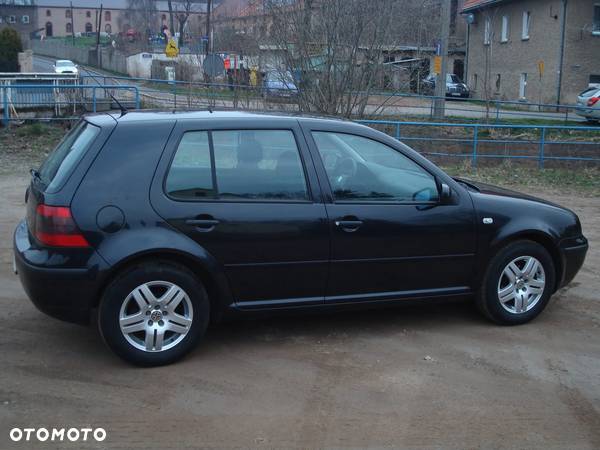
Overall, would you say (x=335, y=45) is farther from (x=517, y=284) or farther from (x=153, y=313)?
(x=153, y=313)

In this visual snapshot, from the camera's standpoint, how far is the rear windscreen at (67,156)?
4.91m

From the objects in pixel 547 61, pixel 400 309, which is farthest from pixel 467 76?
pixel 400 309

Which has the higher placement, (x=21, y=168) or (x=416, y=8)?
(x=416, y=8)

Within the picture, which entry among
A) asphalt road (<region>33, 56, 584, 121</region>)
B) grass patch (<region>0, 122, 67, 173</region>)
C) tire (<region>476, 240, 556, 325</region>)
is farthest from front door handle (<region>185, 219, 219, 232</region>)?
asphalt road (<region>33, 56, 584, 121</region>)

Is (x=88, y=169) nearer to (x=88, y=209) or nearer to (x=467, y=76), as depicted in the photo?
(x=88, y=209)

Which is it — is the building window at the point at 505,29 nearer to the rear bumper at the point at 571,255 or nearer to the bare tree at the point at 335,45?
the bare tree at the point at 335,45

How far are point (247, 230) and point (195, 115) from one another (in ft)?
3.03

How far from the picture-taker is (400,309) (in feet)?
21.0

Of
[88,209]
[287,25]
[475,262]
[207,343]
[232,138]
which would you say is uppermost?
[287,25]

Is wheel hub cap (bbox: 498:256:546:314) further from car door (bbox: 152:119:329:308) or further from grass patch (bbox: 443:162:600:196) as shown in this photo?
grass patch (bbox: 443:162:600:196)

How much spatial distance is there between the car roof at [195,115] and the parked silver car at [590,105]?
19990mm

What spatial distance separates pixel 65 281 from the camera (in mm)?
4742

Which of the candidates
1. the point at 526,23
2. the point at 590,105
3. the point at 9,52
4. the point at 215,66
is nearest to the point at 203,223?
the point at 215,66

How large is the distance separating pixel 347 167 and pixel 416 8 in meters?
13.6
